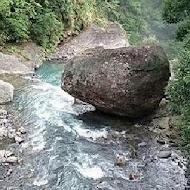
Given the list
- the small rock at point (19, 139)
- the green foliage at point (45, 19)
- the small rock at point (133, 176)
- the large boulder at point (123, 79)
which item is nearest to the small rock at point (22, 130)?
the small rock at point (19, 139)

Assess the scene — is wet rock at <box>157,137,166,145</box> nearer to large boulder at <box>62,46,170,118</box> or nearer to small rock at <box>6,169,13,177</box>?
large boulder at <box>62,46,170,118</box>

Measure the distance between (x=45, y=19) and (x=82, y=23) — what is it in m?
4.28

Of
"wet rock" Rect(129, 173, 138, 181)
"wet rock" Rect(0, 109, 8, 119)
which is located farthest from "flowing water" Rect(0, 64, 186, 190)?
"wet rock" Rect(0, 109, 8, 119)

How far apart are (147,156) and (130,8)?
2744 cm

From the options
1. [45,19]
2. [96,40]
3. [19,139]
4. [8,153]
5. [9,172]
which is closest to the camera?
[9,172]

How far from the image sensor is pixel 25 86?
564 inches

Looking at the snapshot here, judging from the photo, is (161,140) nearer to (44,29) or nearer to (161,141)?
(161,141)

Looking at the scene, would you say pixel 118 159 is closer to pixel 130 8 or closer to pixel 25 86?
pixel 25 86

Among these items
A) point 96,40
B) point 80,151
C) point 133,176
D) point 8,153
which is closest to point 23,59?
point 96,40

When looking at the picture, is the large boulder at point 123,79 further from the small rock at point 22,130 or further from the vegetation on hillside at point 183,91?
the small rock at point 22,130

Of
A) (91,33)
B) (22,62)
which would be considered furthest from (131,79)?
(91,33)

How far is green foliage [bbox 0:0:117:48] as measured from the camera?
18.9 m

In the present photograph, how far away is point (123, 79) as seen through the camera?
1069 cm

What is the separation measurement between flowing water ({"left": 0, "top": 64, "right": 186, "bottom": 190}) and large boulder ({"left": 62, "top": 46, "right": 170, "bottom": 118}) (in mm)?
567
